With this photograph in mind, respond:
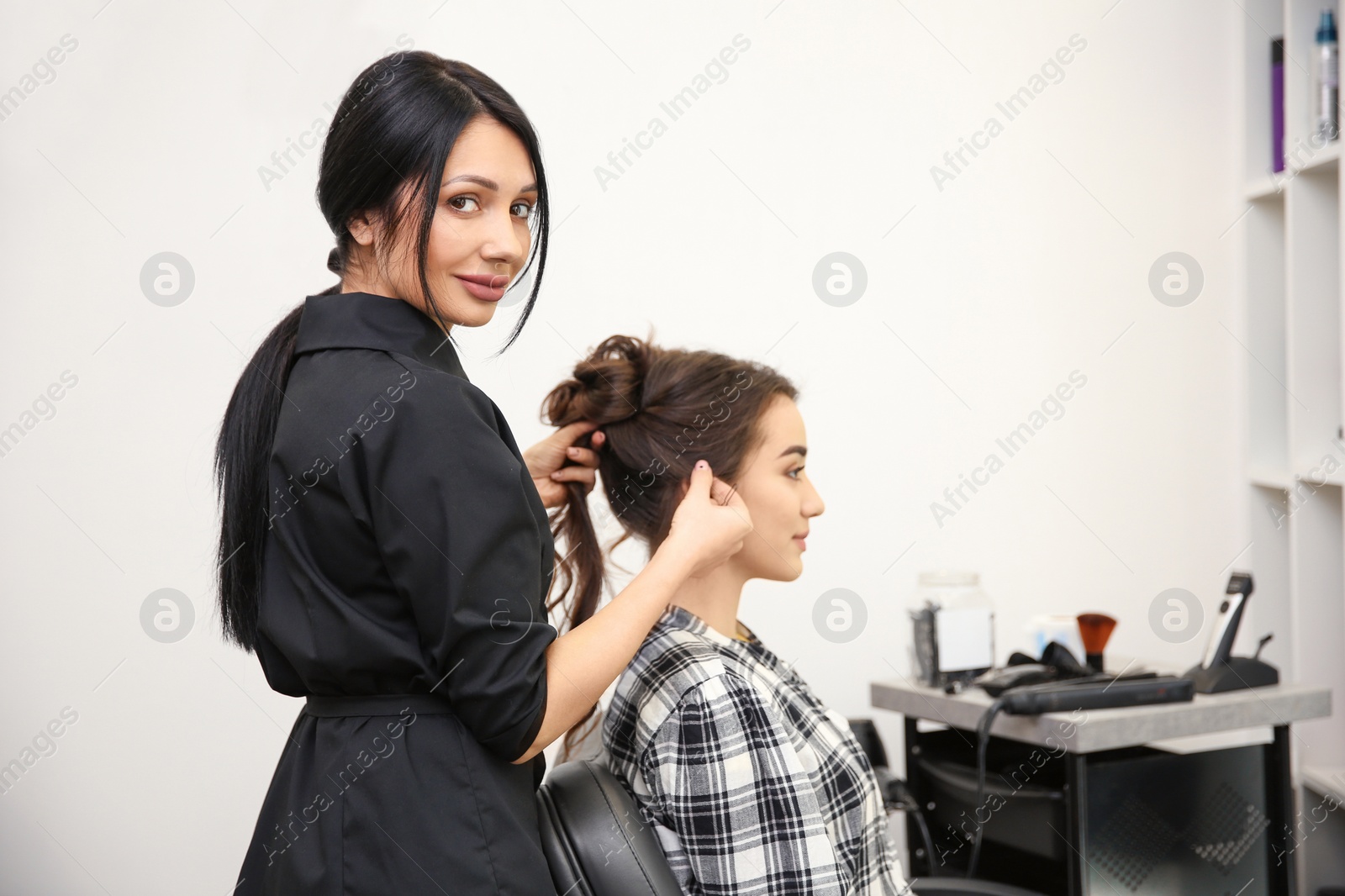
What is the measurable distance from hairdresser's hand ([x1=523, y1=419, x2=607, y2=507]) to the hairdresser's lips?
0.44 m

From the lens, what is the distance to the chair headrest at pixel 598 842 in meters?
1.06

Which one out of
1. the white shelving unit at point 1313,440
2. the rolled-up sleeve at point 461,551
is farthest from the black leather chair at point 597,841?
the white shelving unit at point 1313,440

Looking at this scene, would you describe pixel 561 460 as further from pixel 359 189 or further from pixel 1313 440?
pixel 1313 440

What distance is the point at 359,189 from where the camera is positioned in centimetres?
103

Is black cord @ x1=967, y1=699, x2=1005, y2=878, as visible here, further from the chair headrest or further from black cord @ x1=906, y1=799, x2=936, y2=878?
the chair headrest

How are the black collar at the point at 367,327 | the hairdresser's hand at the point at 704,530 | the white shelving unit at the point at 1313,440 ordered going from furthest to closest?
the white shelving unit at the point at 1313,440, the hairdresser's hand at the point at 704,530, the black collar at the point at 367,327

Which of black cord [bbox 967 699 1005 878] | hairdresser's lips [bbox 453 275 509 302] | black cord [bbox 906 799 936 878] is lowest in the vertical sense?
black cord [bbox 906 799 936 878]

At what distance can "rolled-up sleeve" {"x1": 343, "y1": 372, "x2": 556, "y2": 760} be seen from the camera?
0.91 m

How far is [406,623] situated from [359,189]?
42 cm

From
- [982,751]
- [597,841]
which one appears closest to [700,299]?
[982,751]

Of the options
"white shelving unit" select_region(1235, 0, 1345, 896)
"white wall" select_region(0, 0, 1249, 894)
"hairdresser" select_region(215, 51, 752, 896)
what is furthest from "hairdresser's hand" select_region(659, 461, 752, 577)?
"white shelving unit" select_region(1235, 0, 1345, 896)

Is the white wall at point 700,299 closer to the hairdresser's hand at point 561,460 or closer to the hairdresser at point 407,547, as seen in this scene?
the hairdresser's hand at point 561,460

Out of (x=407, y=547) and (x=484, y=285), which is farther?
(x=484, y=285)

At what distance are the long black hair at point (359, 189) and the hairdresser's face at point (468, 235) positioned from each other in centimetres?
1
